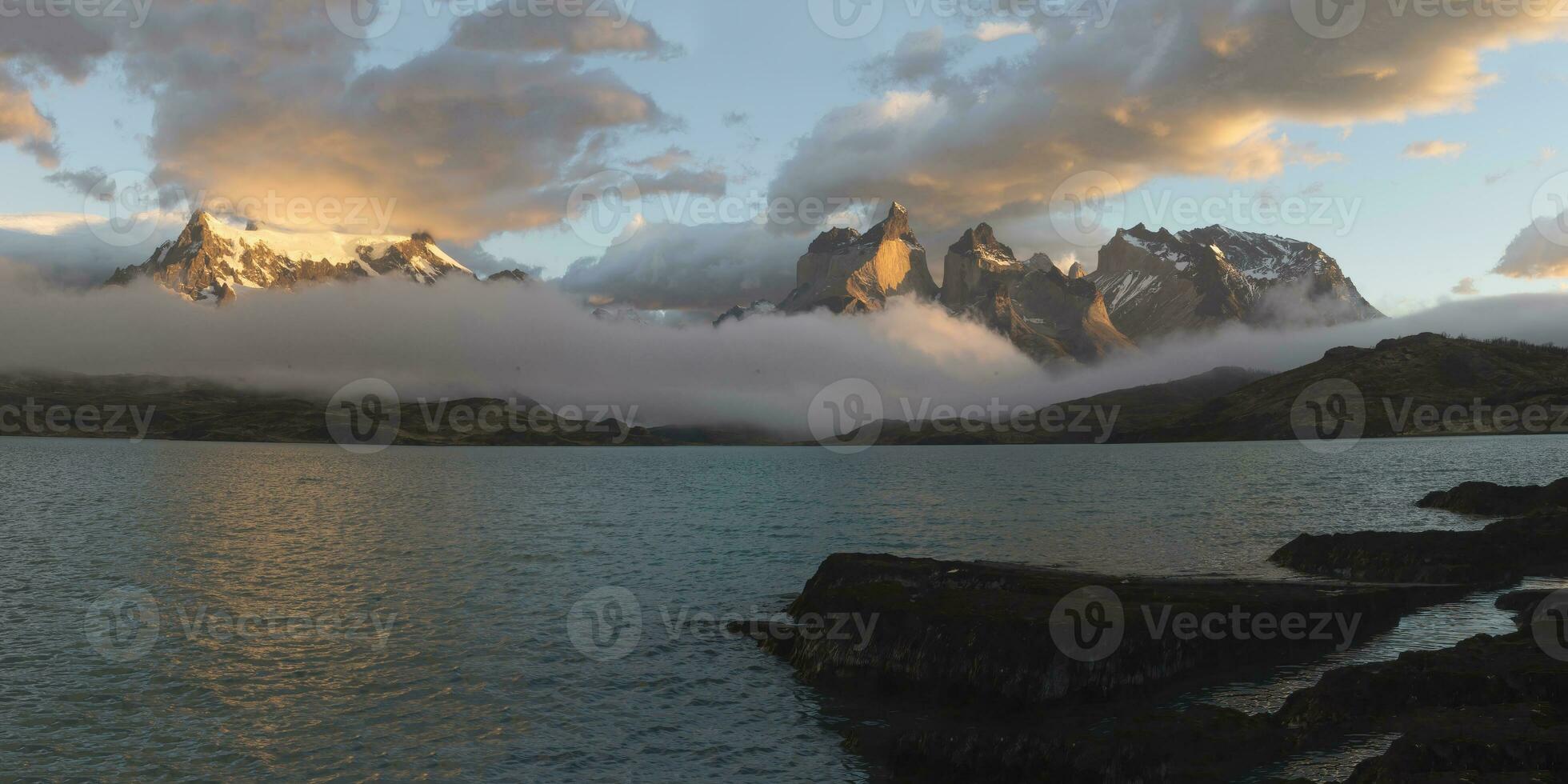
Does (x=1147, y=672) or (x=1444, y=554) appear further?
(x=1444, y=554)

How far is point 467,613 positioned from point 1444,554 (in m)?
60.2

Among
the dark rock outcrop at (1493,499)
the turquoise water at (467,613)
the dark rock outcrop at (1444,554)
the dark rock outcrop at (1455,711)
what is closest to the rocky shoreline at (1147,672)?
the dark rock outcrop at (1455,711)

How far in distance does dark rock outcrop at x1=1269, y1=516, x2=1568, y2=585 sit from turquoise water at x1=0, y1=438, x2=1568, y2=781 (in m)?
4.87

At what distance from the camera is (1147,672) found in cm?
3394

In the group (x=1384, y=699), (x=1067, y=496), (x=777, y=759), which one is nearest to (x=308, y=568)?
(x=777, y=759)

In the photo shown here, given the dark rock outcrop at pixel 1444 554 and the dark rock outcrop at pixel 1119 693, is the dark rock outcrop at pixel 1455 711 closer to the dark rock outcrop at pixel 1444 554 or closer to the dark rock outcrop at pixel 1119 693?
the dark rock outcrop at pixel 1119 693

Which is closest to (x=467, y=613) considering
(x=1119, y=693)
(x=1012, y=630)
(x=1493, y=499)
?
(x=1012, y=630)

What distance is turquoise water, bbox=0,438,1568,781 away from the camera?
28.7 metres

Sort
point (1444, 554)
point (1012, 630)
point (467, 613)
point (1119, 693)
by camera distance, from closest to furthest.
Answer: point (1119, 693) → point (1012, 630) → point (467, 613) → point (1444, 554)

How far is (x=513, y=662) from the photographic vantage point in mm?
38781

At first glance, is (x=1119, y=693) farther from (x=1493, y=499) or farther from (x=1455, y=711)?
(x=1493, y=499)

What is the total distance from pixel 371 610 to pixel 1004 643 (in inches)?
1435

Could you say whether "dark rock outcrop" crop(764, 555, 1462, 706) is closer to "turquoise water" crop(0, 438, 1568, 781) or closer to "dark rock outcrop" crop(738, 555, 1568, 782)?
"dark rock outcrop" crop(738, 555, 1568, 782)

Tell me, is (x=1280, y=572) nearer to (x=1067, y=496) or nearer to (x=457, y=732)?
(x=457, y=732)
